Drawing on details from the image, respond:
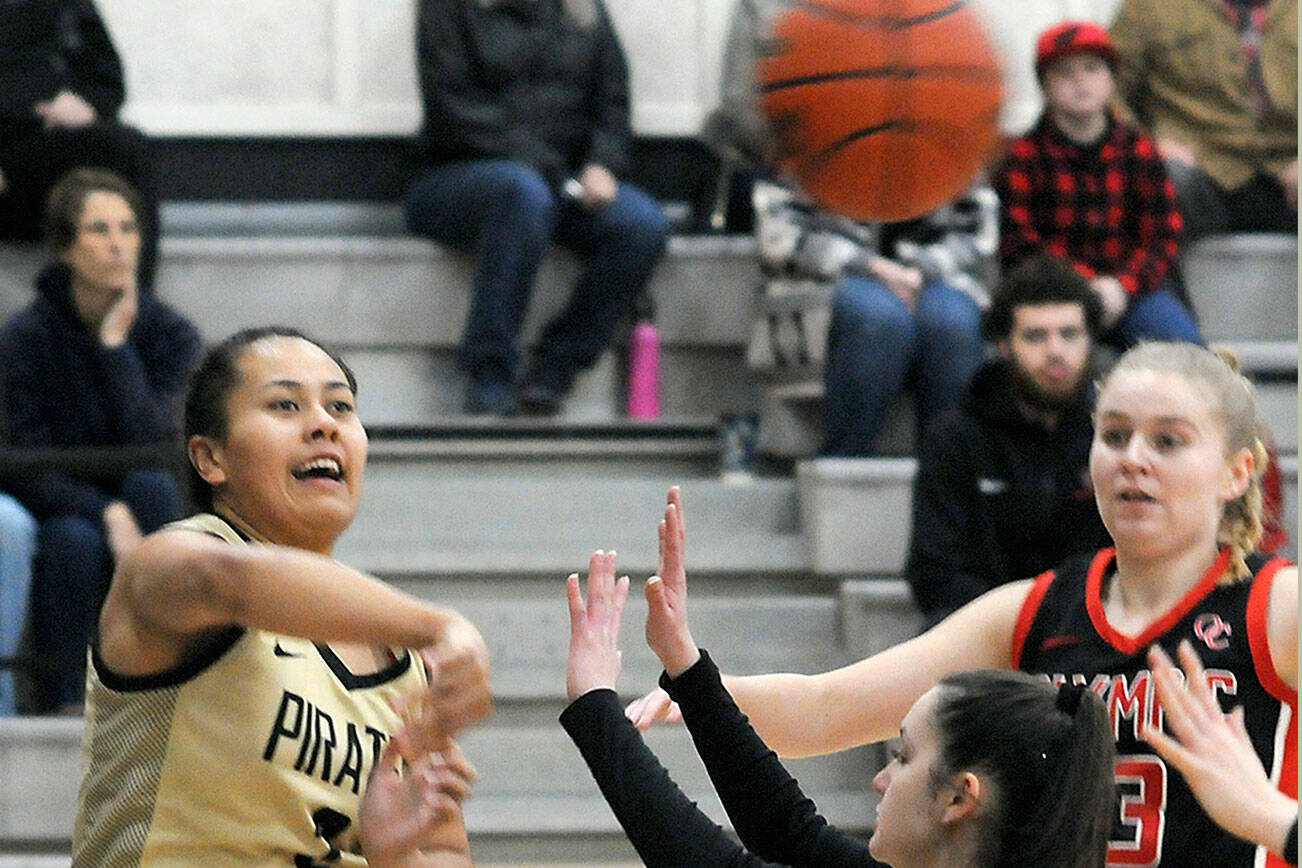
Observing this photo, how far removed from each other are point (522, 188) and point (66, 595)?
1.73 meters

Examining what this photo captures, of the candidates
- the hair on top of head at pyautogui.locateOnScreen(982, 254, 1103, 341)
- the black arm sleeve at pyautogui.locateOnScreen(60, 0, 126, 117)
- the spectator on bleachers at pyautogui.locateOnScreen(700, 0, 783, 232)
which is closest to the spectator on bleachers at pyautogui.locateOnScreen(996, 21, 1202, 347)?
the hair on top of head at pyautogui.locateOnScreen(982, 254, 1103, 341)

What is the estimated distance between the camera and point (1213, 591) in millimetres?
2510

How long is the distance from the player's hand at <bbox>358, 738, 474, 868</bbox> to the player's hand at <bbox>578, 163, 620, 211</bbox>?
356 centimetres

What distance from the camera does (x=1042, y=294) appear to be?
183 inches

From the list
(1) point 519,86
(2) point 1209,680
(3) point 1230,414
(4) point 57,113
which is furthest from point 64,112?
(2) point 1209,680

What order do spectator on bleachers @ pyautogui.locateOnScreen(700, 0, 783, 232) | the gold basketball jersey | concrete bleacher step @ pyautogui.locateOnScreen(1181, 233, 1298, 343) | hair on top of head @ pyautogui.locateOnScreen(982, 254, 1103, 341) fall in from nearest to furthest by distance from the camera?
the gold basketball jersey
spectator on bleachers @ pyautogui.locateOnScreen(700, 0, 783, 232)
hair on top of head @ pyautogui.locateOnScreen(982, 254, 1103, 341)
concrete bleacher step @ pyautogui.locateOnScreen(1181, 233, 1298, 343)

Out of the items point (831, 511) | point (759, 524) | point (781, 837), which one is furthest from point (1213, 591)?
point (759, 524)

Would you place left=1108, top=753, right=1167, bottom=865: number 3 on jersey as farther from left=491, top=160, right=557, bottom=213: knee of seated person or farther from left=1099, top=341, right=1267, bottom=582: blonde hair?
left=491, top=160, right=557, bottom=213: knee of seated person

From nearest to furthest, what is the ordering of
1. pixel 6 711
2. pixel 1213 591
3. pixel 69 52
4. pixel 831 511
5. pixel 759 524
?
pixel 1213 591 < pixel 6 711 < pixel 831 511 < pixel 759 524 < pixel 69 52

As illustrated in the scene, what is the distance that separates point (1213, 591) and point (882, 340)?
2.62 meters

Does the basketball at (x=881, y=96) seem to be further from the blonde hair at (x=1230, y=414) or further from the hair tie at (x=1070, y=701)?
the hair tie at (x=1070, y=701)

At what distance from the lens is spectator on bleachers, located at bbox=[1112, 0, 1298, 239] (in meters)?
6.00

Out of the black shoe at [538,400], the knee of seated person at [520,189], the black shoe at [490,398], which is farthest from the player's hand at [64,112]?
the black shoe at [538,400]

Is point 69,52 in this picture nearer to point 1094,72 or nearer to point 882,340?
point 882,340
